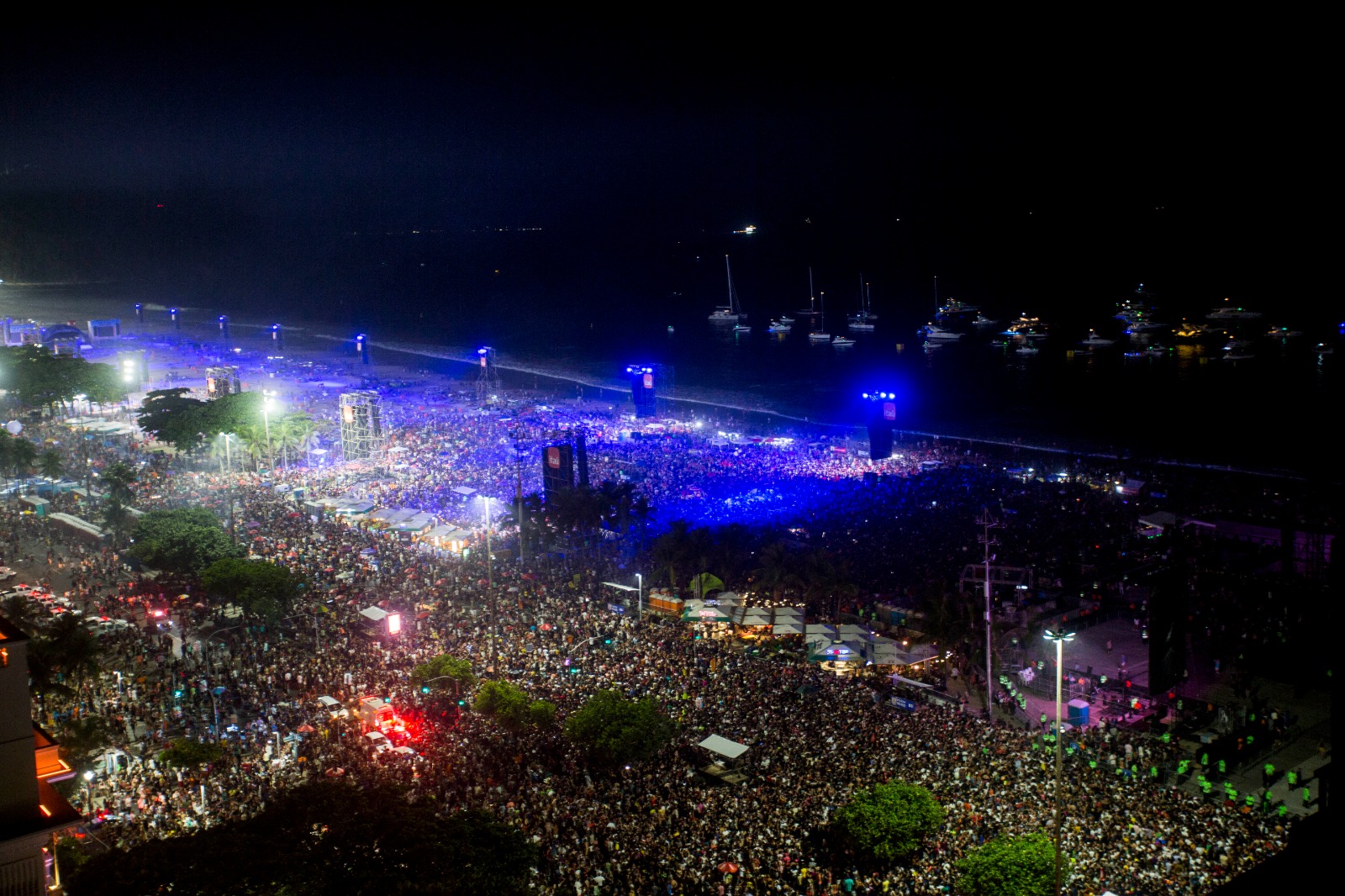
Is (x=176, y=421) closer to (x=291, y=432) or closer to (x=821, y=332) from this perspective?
(x=291, y=432)

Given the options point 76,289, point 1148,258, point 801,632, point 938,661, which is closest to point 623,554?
point 801,632

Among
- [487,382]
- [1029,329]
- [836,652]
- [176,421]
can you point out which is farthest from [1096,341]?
[836,652]

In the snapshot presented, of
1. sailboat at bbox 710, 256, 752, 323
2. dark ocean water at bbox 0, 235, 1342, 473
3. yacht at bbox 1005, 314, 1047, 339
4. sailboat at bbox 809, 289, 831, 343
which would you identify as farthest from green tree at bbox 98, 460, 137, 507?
sailboat at bbox 710, 256, 752, 323

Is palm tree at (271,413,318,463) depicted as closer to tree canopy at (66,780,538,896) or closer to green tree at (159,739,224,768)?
green tree at (159,739,224,768)

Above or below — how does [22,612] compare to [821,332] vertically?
below

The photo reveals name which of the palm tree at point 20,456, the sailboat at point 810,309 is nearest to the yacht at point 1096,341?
the sailboat at point 810,309

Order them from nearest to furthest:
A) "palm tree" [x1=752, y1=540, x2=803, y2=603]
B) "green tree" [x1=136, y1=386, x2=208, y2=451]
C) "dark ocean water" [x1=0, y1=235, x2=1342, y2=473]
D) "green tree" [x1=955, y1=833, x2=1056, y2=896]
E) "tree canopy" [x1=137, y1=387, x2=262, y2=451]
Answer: "green tree" [x1=955, y1=833, x2=1056, y2=896]
"palm tree" [x1=752, y1=540, x2=803, y2=603]
"tree canopy" [x1=137, y1=387, x2=262, y2=451]
"green tree" [x1=136, y1=386, x2=208, y2=451]
"dark ocean water" [x1=0, y1=235, x2=1342, y2=473]
